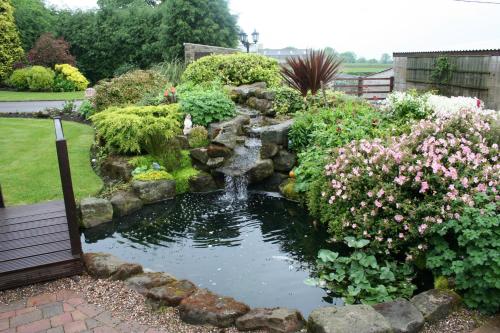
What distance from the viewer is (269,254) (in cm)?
487

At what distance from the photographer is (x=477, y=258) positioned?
3.18m

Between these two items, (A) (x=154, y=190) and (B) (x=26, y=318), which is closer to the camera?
(B) (x=26, y=318)

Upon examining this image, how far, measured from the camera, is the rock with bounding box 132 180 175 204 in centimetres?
658

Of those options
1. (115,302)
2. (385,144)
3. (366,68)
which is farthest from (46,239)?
(366,68)

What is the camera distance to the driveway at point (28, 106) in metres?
13.1

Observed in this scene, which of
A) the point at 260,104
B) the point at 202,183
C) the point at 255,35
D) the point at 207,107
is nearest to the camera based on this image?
the point at 202,183

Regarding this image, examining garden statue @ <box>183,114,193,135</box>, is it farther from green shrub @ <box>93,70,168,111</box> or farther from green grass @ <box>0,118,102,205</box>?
green shrub @ <box>93,70,168,111</box>

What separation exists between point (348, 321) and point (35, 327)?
229cm

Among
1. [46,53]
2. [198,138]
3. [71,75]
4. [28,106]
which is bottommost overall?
[198,138]

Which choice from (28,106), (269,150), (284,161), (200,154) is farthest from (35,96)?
(284,161)

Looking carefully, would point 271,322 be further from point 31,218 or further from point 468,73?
point 468,73

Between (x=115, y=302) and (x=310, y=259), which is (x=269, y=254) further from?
(x=115, y=302)

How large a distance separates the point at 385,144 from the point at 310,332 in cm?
304

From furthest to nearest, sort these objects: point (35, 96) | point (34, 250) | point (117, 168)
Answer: point (35, 96), point (117, 168), point (34, 250)
